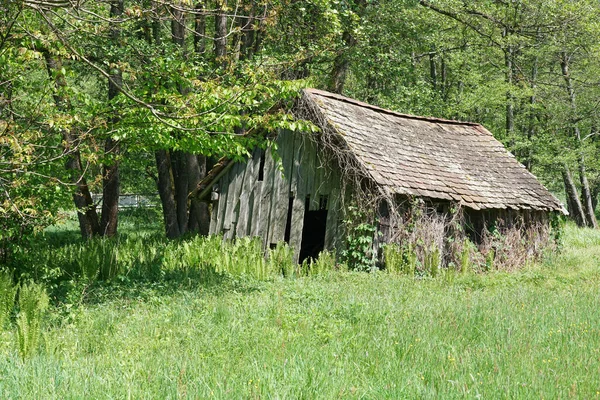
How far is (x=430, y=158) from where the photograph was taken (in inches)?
656

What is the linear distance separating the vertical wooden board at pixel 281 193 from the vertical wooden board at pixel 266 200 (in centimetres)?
15

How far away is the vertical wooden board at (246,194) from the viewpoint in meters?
16.6

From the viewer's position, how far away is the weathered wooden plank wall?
14984mm

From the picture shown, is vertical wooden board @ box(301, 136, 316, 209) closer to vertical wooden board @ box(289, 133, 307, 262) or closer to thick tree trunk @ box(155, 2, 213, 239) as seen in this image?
vertical wooden board @ box(289, 133, 307, 262)

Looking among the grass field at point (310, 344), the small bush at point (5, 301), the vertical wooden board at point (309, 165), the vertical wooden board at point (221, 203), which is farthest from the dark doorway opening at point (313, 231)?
the small bush at point (5, 301)

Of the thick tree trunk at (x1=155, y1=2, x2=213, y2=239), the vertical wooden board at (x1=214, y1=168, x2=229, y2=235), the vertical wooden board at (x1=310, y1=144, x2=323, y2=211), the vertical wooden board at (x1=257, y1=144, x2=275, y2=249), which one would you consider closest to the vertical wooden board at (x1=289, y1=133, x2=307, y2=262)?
the vertical wooden board at (x1=310, y1=144, x2=323, y2=211)

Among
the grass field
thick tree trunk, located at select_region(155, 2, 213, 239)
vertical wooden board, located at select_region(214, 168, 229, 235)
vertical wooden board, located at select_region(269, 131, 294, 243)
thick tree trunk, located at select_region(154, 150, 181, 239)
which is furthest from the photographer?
thick tree trunk, located at select_region(154, 150, 181, 239)

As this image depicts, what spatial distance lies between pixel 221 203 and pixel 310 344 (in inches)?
426

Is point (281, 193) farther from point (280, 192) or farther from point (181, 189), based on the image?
point (181, 189)

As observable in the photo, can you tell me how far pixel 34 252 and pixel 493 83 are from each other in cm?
2230

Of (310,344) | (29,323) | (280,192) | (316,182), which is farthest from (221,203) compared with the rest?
(310,344)

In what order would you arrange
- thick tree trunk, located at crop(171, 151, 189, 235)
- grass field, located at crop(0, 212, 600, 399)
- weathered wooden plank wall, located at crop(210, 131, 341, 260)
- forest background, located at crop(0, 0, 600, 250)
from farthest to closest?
thick tree trunk, located at crop(171, 151, 189, 235) < weathered wooden plank wall, located at crop(210, 131, 341, 260) < forest background, located at crop(0, 0, 600, 250) < grass field, located at crop(0, 212, 600, 399)

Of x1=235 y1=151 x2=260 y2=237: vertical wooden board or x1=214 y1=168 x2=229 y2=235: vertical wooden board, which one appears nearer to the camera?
x1=235 y1=151 x2=260 y2=237: vertical wooden board

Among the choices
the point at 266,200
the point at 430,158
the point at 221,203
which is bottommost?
the point at 221,203
